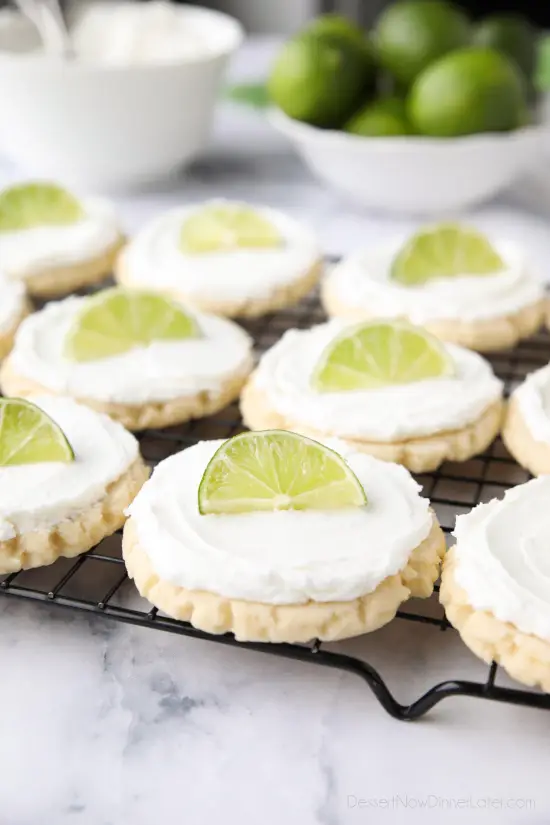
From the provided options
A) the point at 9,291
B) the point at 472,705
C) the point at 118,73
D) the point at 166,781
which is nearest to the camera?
the point at 166,781

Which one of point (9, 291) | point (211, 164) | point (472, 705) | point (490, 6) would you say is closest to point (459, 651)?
point (472, 705)

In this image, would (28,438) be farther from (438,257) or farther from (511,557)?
(438,257)

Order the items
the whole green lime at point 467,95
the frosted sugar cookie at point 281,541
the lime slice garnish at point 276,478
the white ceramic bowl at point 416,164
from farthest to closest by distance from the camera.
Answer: the white ceramic bowl at point 416,164
the whole green lime at point 467,95
the lime slice garnish at point 276,478
the frosted sugar cookie at point 281,541

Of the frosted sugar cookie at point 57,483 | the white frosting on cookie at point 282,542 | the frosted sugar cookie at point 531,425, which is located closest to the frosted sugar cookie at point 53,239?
the frosted sugar cookie at point 57,483

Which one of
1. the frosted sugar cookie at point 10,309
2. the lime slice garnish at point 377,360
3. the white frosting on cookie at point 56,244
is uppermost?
the lime slice garnish at point 377,360

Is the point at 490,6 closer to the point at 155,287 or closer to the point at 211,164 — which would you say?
the point at 211,164

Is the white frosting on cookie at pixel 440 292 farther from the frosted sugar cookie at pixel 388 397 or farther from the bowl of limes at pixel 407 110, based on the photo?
the bowl of limes at pixel 407 110

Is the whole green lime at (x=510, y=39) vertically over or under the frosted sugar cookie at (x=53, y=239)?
over
